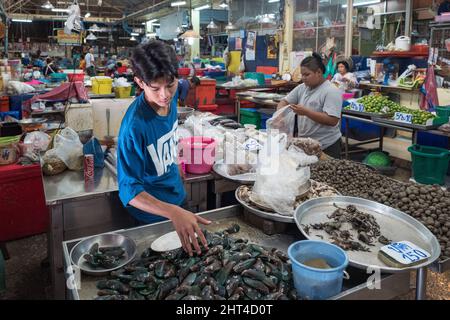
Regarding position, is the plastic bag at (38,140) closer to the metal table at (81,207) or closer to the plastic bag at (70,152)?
the plastic bag at (70,152)

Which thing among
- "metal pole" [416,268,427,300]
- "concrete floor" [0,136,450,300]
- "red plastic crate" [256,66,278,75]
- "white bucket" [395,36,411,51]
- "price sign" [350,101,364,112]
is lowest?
"concrete floor" [0,136,450,300]

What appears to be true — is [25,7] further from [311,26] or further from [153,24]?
[311,26]

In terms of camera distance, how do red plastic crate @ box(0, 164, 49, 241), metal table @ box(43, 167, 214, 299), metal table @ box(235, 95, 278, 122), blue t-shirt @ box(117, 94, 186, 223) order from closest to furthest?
blue t-shirt @ box(117, 94, 186, 223) < metal table @ box(43, 167, 214, 299) < red plastic crate @ box(0, 164, 49, 241) < metal table @ box(235, 95, 278, 122)

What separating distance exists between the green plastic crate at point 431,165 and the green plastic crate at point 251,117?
9.23ft

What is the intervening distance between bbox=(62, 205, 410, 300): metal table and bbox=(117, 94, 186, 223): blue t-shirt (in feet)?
0.76

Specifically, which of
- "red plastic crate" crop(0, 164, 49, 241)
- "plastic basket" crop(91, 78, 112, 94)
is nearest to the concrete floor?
"red plastic crate" crop(0, 164, 49, 241)

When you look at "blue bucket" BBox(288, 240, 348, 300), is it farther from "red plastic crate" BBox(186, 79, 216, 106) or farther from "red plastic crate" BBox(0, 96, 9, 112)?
"red plastic crate" BBox(0, 96, 9, 112)

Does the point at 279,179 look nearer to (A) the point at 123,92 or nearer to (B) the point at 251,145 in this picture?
(B) the point at 251,145

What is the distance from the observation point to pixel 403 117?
16.7 feet

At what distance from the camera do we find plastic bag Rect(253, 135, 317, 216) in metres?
1.85

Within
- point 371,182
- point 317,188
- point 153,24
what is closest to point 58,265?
point 317,188

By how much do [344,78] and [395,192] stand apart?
5.45 m

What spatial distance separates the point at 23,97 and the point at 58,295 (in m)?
4.31

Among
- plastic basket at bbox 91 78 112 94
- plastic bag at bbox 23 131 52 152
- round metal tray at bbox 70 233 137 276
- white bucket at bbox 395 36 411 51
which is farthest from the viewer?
→ white bucket at bbox 395 36 411 51
